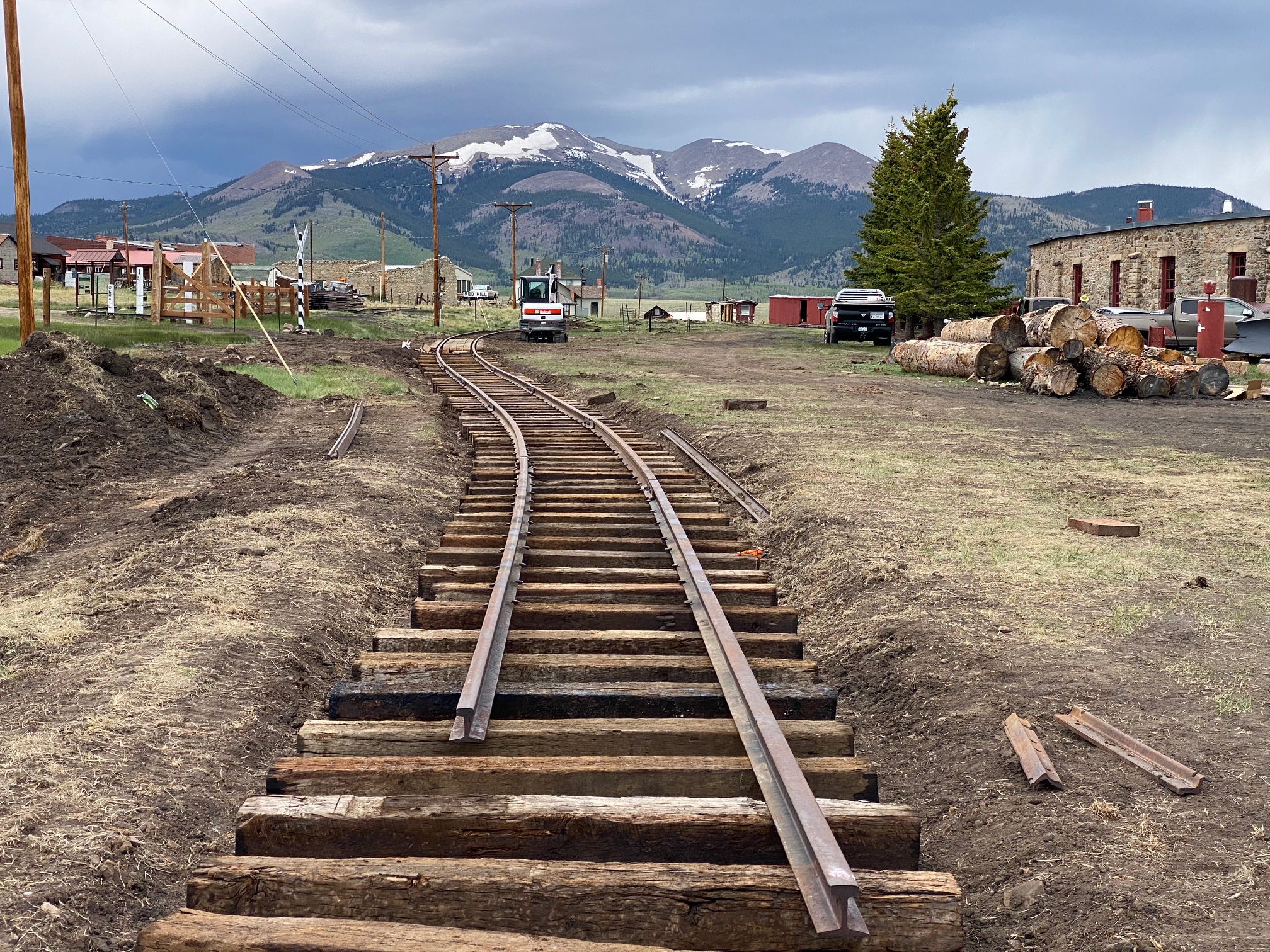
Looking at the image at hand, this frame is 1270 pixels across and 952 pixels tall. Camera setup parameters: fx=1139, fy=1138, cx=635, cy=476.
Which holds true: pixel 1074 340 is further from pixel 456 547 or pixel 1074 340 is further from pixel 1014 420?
pixel 456 547

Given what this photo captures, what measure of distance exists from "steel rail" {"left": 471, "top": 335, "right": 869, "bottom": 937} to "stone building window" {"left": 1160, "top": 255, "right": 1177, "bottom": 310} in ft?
146

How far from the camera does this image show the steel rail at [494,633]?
4586mm

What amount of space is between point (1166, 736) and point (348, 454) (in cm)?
1024

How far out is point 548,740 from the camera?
179 inches

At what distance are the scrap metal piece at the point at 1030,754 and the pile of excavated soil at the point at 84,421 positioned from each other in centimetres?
866

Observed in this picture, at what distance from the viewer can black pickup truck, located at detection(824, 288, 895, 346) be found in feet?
141

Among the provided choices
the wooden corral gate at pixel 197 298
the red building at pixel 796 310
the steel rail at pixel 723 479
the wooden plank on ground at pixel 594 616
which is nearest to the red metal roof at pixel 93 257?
the red building at pixel 796 310

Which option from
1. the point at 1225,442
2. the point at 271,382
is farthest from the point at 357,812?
the point at 271,382

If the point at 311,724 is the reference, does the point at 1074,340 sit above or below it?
above

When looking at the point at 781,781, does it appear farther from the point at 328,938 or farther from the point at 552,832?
the point at 328,938

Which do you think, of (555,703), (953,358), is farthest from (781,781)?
(953,358)

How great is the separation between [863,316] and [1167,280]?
13268mm

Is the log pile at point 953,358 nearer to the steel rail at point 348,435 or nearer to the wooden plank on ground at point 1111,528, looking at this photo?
the steel rail at point 348,435

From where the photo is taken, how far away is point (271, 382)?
72.3 feet
